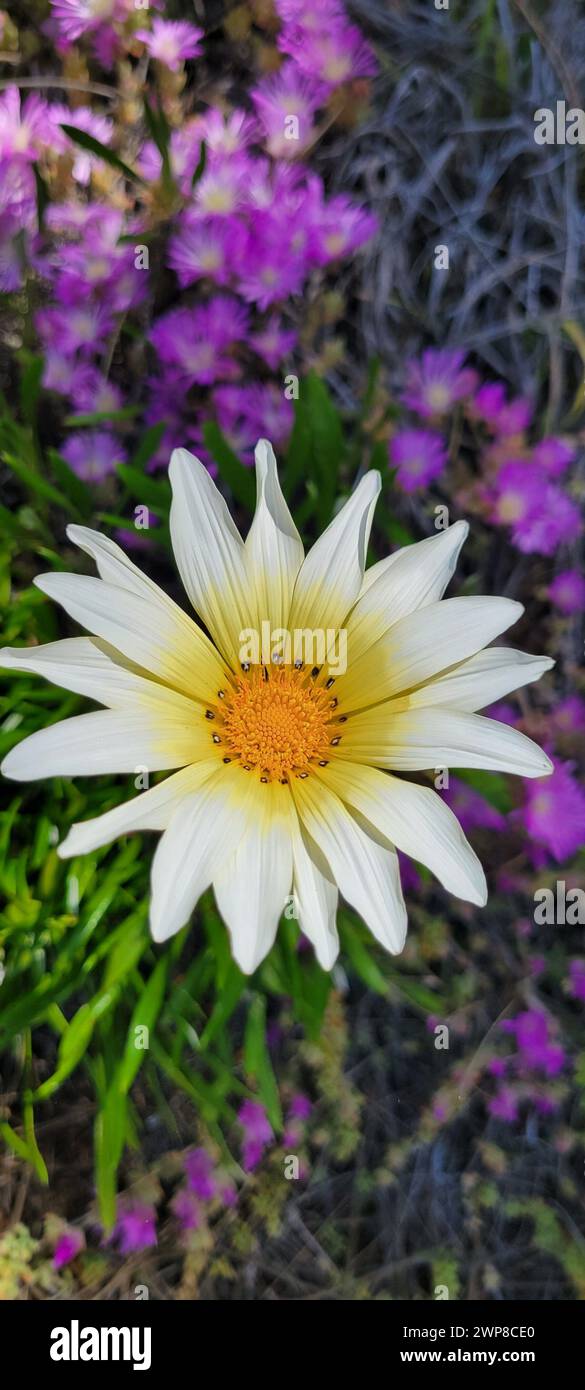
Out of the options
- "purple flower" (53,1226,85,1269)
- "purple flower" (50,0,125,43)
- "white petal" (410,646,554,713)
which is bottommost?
"purple flower" (53,1226,85,1269)

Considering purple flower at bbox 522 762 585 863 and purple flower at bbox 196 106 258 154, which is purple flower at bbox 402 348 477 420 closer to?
purple flower at bbox 196 106 258 154

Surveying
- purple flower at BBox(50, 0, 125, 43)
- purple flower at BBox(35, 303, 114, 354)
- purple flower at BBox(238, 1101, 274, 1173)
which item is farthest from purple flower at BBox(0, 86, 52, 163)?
purple flower at BBox(238, 1101, 274, 1173)

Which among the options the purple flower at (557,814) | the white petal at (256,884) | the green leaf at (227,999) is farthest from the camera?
the purple flower at (557,814)

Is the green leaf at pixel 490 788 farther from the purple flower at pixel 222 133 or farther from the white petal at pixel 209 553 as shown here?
the purple flower at pixel 222 133

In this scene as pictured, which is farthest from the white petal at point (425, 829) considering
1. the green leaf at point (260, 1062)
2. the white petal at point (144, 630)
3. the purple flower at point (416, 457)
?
the purple flower at point (416, 457)

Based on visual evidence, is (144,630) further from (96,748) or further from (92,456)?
(92,456)

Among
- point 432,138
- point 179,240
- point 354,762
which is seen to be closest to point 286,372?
point 179,240
